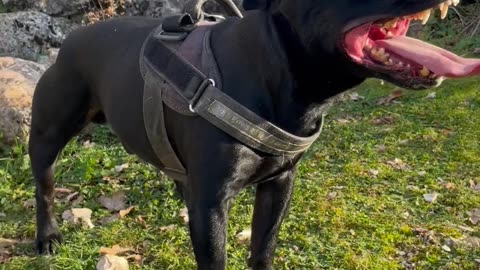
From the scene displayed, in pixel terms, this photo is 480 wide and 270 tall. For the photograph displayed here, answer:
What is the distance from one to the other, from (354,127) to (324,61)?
303cm

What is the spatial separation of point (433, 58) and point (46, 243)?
2385 millimetres

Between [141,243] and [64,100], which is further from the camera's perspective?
[141,243]

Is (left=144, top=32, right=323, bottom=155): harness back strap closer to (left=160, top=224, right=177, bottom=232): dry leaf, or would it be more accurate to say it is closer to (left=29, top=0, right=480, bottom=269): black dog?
(left=29, top=0, right=480, bottom=269): black dog

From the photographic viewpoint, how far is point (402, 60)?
7.39ft

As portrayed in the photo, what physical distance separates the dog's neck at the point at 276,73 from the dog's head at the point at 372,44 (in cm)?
8

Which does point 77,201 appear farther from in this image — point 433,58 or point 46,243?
point 433,58

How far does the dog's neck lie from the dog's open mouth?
11cm

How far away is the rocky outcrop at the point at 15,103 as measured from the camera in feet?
15.8

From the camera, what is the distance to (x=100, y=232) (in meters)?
3.86

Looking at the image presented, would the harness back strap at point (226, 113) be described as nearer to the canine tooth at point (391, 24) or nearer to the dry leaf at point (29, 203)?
the canine tooth at point (391, 24)

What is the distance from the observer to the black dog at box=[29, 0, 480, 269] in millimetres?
2238

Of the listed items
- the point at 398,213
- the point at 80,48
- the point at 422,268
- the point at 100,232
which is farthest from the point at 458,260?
the point at 80,48

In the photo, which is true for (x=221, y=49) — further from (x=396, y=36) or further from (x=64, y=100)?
(x=64, y=100)

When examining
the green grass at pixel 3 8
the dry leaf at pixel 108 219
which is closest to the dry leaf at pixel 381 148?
the dry leaf at pixel 108 219
